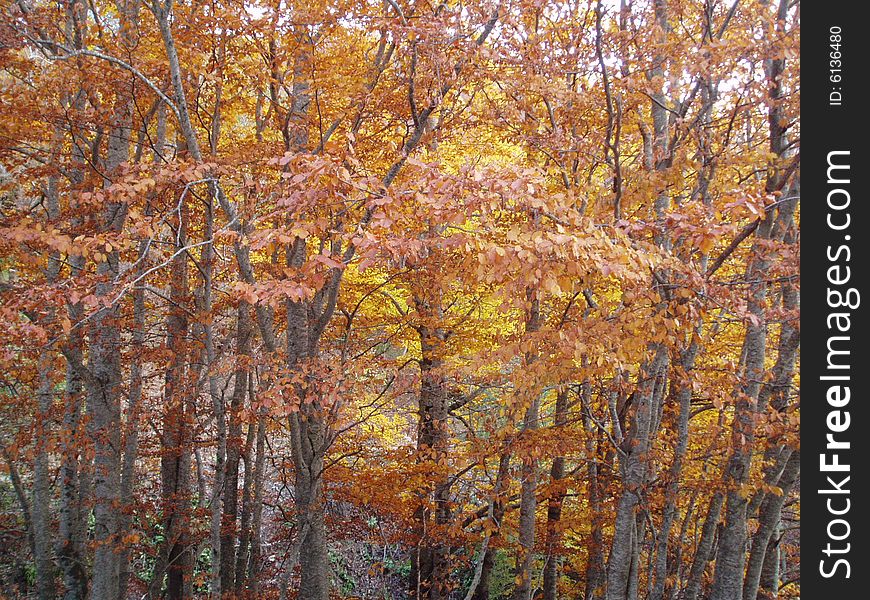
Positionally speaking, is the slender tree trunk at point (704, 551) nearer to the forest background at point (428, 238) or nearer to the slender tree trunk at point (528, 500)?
the forest background at point (428, 238)

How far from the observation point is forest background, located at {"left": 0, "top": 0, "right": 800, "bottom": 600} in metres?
3.85

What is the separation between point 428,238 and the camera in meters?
4.57

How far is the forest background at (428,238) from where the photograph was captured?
152 inches

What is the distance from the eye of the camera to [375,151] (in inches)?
264

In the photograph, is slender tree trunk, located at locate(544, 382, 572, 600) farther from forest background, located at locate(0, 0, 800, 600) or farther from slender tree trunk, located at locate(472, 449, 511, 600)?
slender tree trunk, located at locate(472, 449, 511, 600)

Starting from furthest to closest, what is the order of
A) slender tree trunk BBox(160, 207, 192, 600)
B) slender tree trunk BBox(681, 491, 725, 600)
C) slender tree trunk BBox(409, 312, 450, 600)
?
slender tree trunk BBox(409, 312, 450, 600), slender tree trunk BBox(160, 207, 192, 600), slender tree trunk BBox(681, 491, 725, 600)

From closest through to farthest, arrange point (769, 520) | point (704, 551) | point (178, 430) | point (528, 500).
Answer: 1. point (769, 520)
2. point (704, 551)
3. point (528, 500)
4. point (178, 430)

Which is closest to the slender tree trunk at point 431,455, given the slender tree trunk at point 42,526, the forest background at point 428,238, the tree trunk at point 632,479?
the forest background at point 428,238

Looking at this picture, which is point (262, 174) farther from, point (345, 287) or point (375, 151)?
point (345, 287)

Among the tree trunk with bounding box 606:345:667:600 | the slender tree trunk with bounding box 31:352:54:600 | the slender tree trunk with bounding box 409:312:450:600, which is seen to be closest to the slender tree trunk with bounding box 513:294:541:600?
the slender tree trunk with bounding box 409:312:450:600

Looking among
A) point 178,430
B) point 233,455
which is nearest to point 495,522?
point 233,455

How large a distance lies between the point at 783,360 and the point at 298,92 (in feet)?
19.1

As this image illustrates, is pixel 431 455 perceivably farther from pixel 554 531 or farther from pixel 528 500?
pixel 554 531
